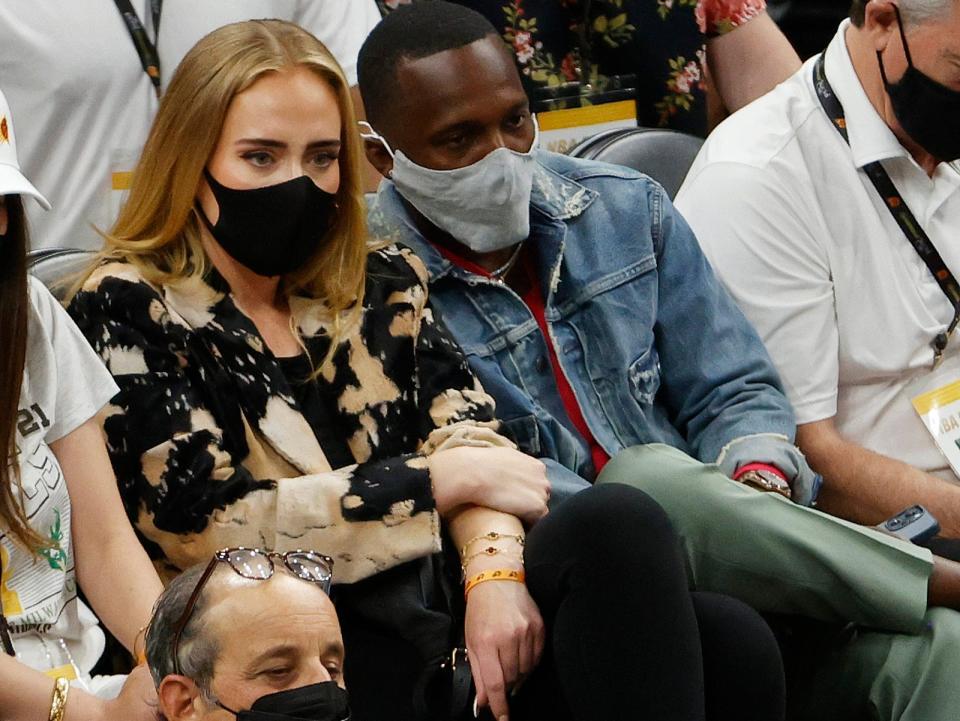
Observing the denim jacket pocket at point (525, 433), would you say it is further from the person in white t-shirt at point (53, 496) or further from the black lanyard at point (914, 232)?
the black lanyard at point (914, 232)

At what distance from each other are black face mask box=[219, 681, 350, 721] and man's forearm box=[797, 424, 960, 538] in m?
Answer: 1.42

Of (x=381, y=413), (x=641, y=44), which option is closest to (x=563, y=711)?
(x=381, y=413)

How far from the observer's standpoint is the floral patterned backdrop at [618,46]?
379 cm

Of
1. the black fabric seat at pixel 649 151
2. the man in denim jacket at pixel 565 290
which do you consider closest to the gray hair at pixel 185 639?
the man in denim jacket at pixel 565 290

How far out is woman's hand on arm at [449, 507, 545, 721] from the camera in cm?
220

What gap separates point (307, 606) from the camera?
1833 mm

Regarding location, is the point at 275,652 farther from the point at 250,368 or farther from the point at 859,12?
the point at 859,12

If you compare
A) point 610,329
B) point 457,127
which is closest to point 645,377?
point 610,329

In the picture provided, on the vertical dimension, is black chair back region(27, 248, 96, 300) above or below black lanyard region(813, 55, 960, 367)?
above

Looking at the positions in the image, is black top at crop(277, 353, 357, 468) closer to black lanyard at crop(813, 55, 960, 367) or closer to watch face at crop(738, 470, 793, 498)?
watch face at crop(738, 470, 793, 498)

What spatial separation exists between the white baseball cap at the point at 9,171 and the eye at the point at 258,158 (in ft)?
1.22

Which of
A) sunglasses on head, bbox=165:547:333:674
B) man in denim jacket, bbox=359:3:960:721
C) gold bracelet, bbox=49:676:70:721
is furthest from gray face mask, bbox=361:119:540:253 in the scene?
gold bracelet, bbox=49:676:70:721

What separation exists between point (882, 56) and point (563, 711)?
60.0 inches

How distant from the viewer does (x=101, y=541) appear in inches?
89.0
